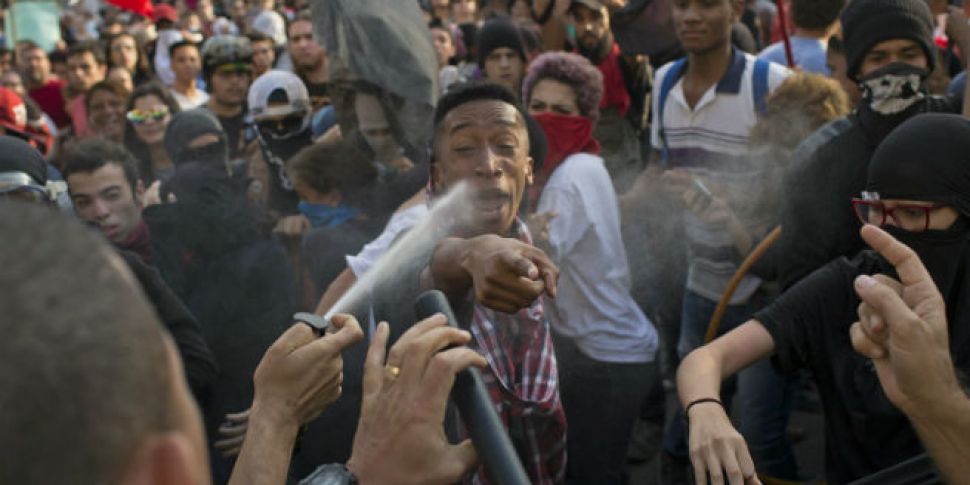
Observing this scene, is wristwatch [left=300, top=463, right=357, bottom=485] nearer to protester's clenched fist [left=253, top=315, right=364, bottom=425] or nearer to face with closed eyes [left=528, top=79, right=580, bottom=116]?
protester's clenched fist [left=253, top=315, right=364, bottom=425]

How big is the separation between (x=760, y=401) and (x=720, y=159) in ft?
3.23

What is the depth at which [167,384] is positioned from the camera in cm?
99

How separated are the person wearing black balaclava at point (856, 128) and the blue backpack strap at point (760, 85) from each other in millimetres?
683

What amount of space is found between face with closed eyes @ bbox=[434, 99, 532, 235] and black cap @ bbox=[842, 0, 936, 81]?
130 cm

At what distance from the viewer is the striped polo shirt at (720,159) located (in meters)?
4.32

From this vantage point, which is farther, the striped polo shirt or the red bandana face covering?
the striped polo shirt

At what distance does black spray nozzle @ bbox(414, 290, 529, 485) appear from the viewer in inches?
61.5

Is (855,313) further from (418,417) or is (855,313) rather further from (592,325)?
(418,417)

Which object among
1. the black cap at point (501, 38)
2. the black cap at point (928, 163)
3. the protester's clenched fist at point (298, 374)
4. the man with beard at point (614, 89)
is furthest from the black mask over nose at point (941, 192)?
the black cap at point (501, 38)

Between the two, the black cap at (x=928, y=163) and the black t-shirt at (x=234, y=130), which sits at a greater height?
the black cap at (x=928, y=163)

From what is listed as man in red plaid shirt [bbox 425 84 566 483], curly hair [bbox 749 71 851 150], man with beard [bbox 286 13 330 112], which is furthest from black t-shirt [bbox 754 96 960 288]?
man with beard [bbox 286 13 330 112]

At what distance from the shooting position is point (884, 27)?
361 centimetres

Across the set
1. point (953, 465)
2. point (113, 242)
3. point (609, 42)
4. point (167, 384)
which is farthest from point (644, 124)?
point (167, 384)

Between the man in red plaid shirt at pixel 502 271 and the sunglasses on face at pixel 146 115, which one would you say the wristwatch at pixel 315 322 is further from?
the sunglasses on face at pixel 146 115
